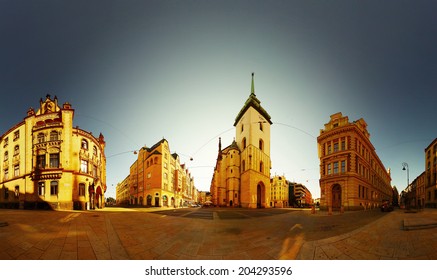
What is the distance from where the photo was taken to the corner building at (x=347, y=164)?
4547 mm

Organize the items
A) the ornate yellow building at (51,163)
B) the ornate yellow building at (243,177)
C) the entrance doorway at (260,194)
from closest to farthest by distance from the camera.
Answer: the ornate yellow building at (51,163)
the ornate yellow building at (243,177)
the entrance doorway at (260,194)

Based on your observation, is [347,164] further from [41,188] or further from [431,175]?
[41,188]

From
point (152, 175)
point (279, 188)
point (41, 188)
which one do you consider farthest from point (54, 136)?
point (279, 188)

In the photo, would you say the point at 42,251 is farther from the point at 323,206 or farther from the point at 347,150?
the point at 347,150

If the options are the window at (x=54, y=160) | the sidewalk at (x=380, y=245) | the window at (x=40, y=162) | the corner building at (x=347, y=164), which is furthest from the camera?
the window at (x=40, y=162)

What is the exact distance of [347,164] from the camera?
473 cm

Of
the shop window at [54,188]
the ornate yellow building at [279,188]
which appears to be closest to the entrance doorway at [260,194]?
the shop window at [54,188]

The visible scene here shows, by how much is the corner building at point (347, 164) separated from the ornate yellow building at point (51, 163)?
681cm

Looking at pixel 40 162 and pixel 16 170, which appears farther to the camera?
pixel 40 162

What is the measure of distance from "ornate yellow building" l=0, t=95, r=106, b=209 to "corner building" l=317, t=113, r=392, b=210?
6.81 meters

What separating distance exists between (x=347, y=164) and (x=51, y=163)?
40.2 feet

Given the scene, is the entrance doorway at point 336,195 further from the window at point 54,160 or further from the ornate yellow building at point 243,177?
the window at point 54,160

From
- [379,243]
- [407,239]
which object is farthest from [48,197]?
[407,239]
